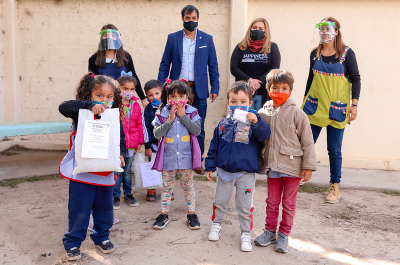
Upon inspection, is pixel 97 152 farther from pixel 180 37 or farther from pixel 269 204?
pixel 180 37

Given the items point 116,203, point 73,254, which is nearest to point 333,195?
point 116,203

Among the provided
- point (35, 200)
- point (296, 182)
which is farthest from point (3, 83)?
point (296, 182)

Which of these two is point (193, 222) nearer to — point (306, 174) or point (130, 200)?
point (130, 200)

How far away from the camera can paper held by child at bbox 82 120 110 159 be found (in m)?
2.96

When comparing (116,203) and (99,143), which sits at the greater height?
(99,143)

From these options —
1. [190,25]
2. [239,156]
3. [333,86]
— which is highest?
[190,25]

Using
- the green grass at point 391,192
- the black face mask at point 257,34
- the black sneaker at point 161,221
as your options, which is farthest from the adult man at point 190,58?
the green grass at point 391,192

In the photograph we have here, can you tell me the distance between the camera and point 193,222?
3750 millimetres

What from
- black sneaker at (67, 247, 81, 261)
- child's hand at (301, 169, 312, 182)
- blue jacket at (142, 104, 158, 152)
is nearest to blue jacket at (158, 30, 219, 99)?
blue jacket at (142, 104, 158, 152)

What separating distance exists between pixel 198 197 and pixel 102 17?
3.50 meters

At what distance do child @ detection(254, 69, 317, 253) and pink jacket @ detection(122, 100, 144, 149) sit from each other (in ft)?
4.79

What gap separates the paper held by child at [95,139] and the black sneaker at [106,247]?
30.4 inches

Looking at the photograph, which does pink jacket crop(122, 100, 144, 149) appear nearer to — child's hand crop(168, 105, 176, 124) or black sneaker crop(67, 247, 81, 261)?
child's hand crop(168, 105, 176, 124)

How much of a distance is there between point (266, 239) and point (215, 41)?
3603 mm
